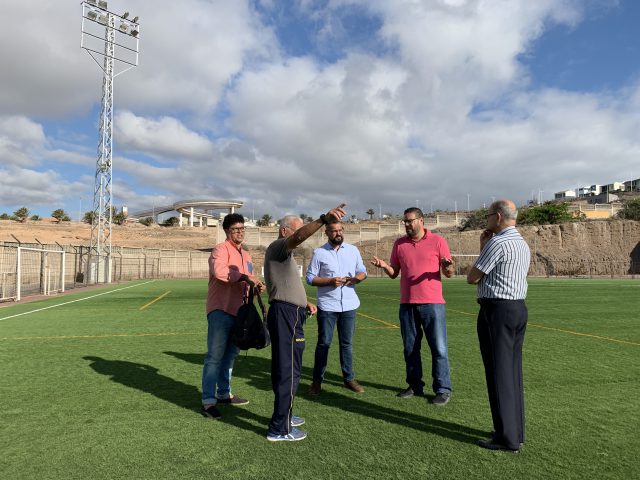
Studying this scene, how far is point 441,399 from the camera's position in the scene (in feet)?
15.4

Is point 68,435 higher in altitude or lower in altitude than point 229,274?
lower

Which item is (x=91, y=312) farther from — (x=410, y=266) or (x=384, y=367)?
(x=410, y=266)

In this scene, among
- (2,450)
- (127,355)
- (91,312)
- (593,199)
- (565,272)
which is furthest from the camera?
(593,199)

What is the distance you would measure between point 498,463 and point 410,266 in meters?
2.15

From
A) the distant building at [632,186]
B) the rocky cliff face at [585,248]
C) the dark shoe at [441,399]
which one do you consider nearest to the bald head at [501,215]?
the dark shoe at [441,399]

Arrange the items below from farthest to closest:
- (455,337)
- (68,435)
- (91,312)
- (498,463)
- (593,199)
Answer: (593,199), (91,312), (455,337), (68,435), (498,463)

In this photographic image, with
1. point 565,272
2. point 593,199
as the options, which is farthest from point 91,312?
point 593,199

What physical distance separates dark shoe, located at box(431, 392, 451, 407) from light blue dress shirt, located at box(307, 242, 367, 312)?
126 centimetres

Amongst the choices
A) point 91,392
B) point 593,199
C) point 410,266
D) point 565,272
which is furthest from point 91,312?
point 593,199

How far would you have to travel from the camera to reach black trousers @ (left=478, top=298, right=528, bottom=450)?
349 centimetres

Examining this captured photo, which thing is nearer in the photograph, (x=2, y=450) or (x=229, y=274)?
(x=2, y=450)

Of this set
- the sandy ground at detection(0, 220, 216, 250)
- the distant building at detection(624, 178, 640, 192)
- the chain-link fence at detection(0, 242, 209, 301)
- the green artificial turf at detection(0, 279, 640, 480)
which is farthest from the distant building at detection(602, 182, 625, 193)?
the green artificial turf at detection(0, 279, 640, 480)

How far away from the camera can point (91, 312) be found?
44.0ft

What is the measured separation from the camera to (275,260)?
3.80m
